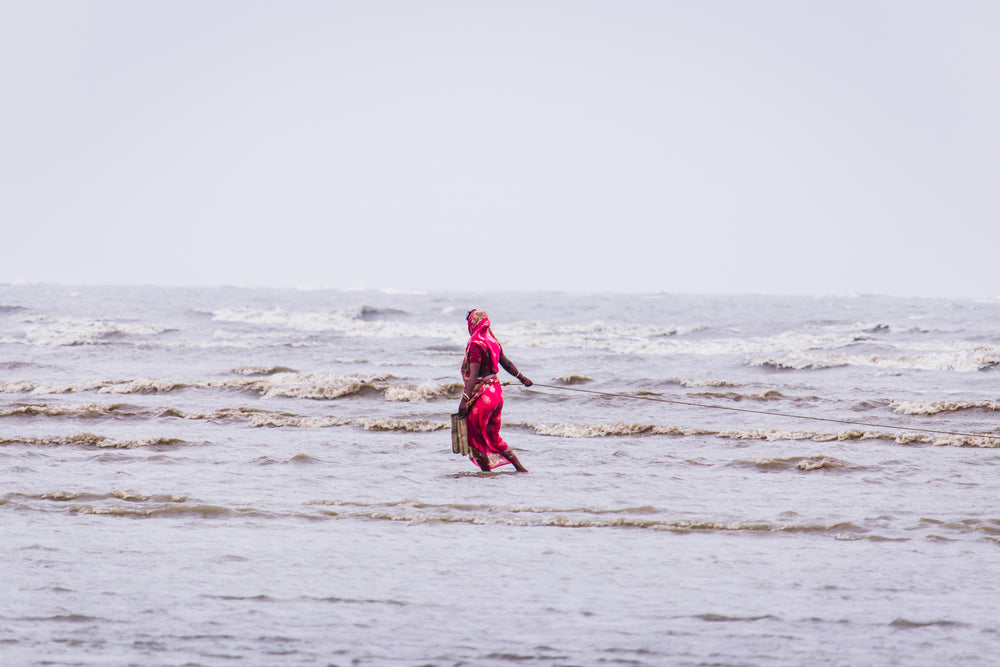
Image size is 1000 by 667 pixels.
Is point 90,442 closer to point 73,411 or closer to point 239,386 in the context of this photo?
point 73,411

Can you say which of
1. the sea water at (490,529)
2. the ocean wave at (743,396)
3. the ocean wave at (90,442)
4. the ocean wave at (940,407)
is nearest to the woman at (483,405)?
the sea water at (490,529)

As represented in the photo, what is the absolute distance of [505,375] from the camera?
72.3ft

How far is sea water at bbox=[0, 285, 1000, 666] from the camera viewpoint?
14.8 feet

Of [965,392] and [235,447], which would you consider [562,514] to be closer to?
[235,447]

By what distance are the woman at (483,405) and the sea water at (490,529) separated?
23 centimetres

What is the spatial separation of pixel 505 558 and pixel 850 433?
769 cm

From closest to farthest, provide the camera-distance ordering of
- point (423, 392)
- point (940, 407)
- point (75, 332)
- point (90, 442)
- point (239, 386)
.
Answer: point (90, 442), point (940, 407), point (423, 392), point (239, 386), point (75, 332)

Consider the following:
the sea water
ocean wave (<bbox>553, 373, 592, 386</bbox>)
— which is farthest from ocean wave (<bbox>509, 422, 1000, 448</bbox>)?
ocean wave (<bbox>553, 373, 592, 386</bbox>)

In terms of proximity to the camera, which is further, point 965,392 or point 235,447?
point 965,392

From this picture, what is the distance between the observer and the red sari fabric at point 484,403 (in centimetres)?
954

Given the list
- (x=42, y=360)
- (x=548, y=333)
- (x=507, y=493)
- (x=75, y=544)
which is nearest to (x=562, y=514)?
(x=507, y=493)

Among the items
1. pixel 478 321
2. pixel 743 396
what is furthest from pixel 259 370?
pixel 478 321

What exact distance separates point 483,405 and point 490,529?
275 cm

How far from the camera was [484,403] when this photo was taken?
9.54m
